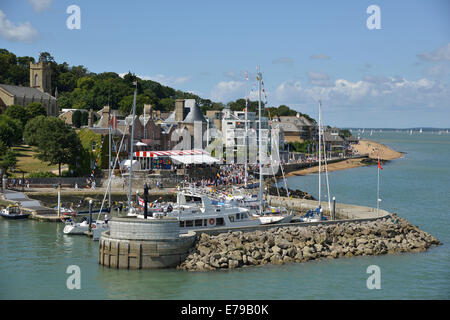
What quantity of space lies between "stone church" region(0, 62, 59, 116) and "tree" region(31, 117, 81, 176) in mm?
43882

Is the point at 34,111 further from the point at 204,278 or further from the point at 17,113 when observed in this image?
the point at 204,278

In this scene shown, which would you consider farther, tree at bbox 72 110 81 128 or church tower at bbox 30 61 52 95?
church tower at bbox 30 61 52 95

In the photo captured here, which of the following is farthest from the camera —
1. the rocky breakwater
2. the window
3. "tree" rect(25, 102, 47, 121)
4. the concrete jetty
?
"tree" rect(25, 102, 47, 121)

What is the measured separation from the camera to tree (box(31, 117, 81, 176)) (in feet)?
228

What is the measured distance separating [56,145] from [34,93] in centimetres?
5950

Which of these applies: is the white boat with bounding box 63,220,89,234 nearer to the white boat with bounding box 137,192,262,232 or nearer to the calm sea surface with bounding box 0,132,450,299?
the calm sea surface with bounding box 0,132,450,299

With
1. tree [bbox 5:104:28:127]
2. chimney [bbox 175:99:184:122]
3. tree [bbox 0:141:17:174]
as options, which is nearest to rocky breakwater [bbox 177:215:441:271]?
tree [bbox 0:141:17:174]

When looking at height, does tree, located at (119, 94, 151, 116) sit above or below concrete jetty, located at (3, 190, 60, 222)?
above

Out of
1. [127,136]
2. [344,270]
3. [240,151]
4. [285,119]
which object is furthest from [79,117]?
[344,270]

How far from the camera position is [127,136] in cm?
7881

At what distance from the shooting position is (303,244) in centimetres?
3962

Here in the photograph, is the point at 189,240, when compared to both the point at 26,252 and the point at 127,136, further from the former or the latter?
the point at 127,136

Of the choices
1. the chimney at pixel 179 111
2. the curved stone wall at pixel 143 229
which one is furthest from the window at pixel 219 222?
the chimney at pixel 179 111
